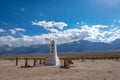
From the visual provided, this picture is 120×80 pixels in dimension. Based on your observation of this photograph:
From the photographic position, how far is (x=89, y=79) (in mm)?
17234

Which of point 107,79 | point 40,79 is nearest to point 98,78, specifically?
point 107,79

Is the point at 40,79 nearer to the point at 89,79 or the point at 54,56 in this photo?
the point at 89,79

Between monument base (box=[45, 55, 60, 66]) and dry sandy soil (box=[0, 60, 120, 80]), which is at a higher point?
monument base (box=[45, 55, 60, 66])

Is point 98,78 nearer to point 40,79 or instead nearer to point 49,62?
point 40,79

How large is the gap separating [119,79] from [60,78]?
16.1ft

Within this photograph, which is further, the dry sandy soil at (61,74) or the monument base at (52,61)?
the monument base at (52,61)

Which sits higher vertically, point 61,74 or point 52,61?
point 52,61

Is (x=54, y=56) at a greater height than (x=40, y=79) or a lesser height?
greater

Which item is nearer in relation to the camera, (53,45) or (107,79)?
Answer: (107,79)

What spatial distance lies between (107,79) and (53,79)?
4456 mm

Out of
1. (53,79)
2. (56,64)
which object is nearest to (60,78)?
(53,79)

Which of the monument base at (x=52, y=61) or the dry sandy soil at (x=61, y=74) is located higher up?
the monument base at (x=52, y=61)

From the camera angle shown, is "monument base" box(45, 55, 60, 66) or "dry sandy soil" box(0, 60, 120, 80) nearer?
"dry sandy soil" box(0, 60, 120, 80)

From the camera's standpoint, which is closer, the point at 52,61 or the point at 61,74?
the point at 61,74
